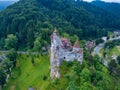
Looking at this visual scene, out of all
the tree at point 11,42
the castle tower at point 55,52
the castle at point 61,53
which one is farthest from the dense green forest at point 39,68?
the castle tower at point 55,52

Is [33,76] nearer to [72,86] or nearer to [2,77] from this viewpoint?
[2,77]

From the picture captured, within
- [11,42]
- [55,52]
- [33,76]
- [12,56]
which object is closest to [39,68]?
[33,76]

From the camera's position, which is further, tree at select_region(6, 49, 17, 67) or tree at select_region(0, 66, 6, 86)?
tree at select_region(6, 49, 17, 67)

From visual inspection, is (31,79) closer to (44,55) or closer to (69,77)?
(44,55)

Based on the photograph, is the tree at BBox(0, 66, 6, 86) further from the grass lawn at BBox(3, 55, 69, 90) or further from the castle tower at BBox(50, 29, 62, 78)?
the castle tower at BBox(50, 29, 62, 78)

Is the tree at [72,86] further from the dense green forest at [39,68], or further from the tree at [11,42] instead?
the tree at [11,42]

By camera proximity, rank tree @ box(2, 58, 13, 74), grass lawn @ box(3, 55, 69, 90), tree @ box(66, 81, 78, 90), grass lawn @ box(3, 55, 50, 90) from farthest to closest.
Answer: tree @ box(2, 58, 13, 74)
grass lawn @ box(3, 55, 50, 90)
grass lawn @ box(3, 55, 69, 90)
tree @ box(66, 81, 78, 90)

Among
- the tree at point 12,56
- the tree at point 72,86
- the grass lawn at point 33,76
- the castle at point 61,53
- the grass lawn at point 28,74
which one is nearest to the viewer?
the tree at point 72,86

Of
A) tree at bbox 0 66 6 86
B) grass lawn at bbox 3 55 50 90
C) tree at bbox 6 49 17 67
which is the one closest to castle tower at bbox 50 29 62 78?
grass lawn at bbox 3 55 50 90
